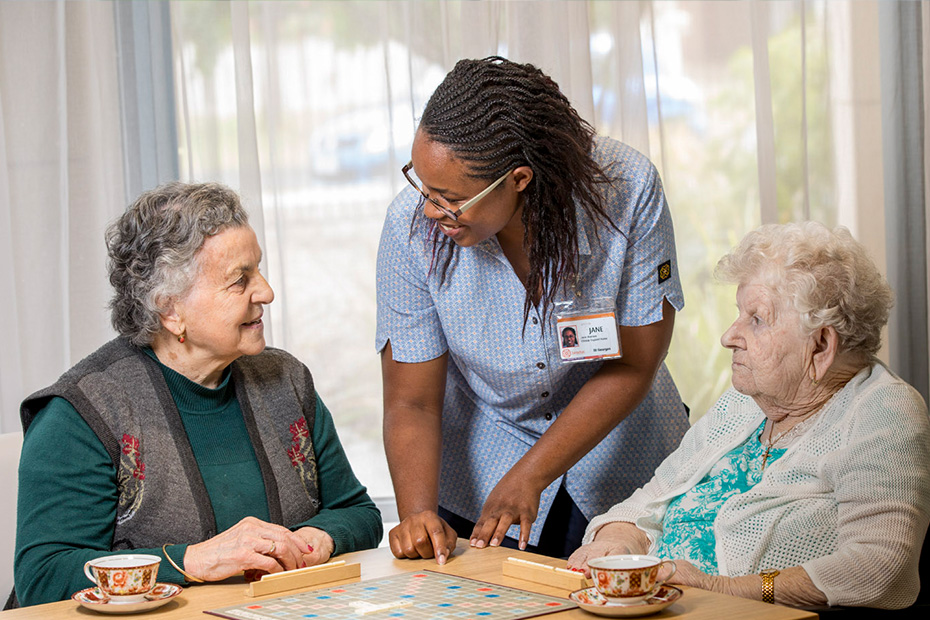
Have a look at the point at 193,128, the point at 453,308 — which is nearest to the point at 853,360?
the point at 453,308

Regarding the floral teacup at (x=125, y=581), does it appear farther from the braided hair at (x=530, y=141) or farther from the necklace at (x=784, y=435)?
the necklace at (x=784, y=435)

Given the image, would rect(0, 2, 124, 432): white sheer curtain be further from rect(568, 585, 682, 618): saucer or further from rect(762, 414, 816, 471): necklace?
rect(568, 585, 682, 618): saucer

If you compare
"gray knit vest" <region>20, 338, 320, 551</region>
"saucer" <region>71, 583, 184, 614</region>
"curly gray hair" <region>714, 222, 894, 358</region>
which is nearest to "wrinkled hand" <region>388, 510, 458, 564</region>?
"gray knit vest" <region>20, 338, 320, 551</region>

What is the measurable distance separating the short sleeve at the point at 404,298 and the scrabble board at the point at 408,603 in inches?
27.8

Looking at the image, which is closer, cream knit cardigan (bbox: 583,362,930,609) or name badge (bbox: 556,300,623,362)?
cream knit cardigan (bbox: 583,362,930,609)

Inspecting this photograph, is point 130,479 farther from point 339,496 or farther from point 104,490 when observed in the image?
point 339,496

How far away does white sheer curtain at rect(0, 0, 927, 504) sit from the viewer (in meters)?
3.23

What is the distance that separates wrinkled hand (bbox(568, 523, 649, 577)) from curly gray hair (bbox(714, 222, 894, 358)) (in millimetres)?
527

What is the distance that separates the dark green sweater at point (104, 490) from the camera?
1737 mm

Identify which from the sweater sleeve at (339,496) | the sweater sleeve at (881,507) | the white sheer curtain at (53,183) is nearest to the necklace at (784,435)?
the sweater sleeve at (881,507)

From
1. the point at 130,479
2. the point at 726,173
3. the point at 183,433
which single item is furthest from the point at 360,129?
the point at 130,479

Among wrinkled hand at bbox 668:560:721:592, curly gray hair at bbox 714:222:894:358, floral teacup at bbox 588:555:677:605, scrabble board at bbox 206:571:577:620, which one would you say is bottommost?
wrinkled hand at bbox 668:560:721:592

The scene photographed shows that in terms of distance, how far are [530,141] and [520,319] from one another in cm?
42

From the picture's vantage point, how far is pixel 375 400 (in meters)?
3.45
